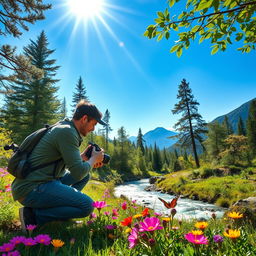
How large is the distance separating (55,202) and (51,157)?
53 centimetres

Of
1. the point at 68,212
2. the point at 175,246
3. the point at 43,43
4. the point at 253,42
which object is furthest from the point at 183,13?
the point at 43,43

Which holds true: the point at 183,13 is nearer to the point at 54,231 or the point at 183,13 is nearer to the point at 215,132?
the point at 54,231

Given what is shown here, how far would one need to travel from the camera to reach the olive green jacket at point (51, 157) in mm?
2227

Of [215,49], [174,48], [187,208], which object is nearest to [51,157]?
[174,48]

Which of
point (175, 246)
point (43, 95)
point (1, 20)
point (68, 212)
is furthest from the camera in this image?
point (43, 95)

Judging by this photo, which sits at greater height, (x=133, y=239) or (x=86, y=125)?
(x=86, y=125)

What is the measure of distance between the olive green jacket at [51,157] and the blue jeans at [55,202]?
91 mm

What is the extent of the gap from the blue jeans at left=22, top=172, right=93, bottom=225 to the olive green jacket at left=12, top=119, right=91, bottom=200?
0.09 m

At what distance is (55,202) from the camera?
2.23m

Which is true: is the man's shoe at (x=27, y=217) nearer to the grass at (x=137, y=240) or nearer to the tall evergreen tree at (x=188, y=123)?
the grass at (x=137, y=240)

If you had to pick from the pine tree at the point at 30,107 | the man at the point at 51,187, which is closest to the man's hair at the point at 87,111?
the man at the point at 51,187

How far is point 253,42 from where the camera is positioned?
2445 millimetres

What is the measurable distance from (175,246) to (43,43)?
24.6m

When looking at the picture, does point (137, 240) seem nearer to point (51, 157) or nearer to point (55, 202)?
point (55, 202)
